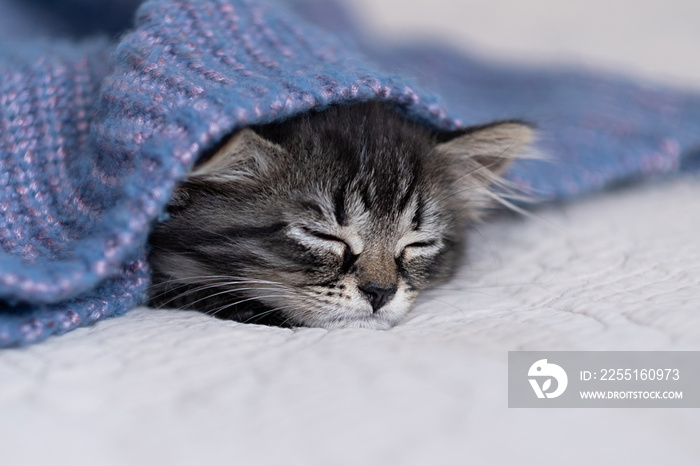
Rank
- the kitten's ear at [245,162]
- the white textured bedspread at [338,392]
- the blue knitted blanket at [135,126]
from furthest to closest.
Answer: the kitten's ear at [245,162] → the blue knitted blanket at [135,126] → the white textured bedspread at [338,392]

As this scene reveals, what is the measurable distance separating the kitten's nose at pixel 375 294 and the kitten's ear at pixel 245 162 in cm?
28

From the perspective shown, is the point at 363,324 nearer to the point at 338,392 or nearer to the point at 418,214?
the point at 418,214

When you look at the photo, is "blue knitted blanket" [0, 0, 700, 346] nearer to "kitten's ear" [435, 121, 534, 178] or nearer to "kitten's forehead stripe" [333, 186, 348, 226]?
"kitten's ear" [435, 121, 534, 178]

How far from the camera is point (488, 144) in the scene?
4.25ft

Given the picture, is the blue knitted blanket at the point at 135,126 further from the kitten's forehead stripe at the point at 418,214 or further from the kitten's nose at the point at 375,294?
the kitten's nose at the point at 375,294

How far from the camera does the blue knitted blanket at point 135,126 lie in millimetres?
873

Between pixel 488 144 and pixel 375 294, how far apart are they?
431 millimetres

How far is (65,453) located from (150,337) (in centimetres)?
26

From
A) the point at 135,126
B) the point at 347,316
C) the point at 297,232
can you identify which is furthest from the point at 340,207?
the point at 135,126

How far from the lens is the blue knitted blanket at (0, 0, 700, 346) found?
2.86 feet

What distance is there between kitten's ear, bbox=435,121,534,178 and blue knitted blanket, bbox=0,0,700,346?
2.1 inches

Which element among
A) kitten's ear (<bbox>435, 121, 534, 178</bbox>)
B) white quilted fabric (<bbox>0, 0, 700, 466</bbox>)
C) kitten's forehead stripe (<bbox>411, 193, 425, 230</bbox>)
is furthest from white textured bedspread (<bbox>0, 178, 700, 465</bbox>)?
kitten's ear (<bbox>435, 121, 534, 178</bbox>)

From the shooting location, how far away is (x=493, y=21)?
2.64 meters

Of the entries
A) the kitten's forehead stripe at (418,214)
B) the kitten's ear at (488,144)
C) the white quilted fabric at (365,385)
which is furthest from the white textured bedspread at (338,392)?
the kitten's ear at (488,144)
